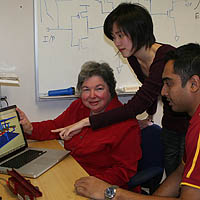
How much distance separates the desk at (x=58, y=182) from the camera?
3.64 ft

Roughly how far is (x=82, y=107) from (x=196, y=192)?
39.5 inches

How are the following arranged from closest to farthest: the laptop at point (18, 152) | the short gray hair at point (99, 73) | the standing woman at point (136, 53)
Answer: the laptop at point (18, 152) < the standing woman at point (136, 53) < the short gray hair at point (99, 73)

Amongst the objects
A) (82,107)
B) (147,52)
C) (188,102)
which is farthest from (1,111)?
(188,102)

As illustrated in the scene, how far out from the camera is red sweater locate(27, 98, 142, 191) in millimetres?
1425

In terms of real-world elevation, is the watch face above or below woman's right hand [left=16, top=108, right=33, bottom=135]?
below

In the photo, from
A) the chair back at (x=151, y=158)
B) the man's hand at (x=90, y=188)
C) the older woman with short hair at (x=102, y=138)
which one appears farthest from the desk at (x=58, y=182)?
the chair back at (x=151, y=158)

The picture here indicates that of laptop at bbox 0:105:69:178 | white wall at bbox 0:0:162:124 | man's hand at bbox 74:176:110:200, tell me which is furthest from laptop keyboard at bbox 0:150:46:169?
white wall at bbox 0:0:162:124

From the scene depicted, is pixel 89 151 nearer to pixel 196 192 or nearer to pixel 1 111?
pixel 1 111

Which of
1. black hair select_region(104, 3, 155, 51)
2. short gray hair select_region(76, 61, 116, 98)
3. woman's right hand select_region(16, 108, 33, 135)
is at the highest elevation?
black hair select_region(104, 3, 155, 51)

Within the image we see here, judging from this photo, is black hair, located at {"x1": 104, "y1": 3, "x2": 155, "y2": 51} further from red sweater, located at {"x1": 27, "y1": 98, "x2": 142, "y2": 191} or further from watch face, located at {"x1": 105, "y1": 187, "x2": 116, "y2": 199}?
watch face, located at {"x1": 105, "y1": 187, "x2": 116, "y2": 199}

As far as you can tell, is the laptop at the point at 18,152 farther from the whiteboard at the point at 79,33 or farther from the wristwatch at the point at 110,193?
the whiteboard at the point at 79,33

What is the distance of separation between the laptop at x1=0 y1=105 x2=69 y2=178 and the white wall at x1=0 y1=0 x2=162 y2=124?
2.05 feet

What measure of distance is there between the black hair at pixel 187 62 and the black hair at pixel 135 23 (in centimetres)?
39

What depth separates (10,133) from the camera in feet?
5.06
